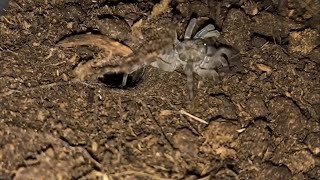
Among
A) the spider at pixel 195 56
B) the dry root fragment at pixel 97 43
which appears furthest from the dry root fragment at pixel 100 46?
the spider at pixel 195 56

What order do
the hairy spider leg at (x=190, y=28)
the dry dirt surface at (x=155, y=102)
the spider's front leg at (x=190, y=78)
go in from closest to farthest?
the dry dirt surface at (x=155, y=102), the spider's front leg at (x=190, y=78), the hairy spider leg at (x=190, y=28)

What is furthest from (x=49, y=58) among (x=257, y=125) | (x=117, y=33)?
(x=257, y=125)

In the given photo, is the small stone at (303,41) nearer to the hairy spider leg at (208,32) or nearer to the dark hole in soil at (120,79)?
the hairy spider leg at (208,32)

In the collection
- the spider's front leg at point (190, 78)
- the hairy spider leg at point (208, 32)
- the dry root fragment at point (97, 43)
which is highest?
the hairy spider leg at point (208, 32)

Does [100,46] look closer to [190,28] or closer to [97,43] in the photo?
[97,43]

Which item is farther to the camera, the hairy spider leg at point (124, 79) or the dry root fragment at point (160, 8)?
the dry root fragment at point (160, 8)
